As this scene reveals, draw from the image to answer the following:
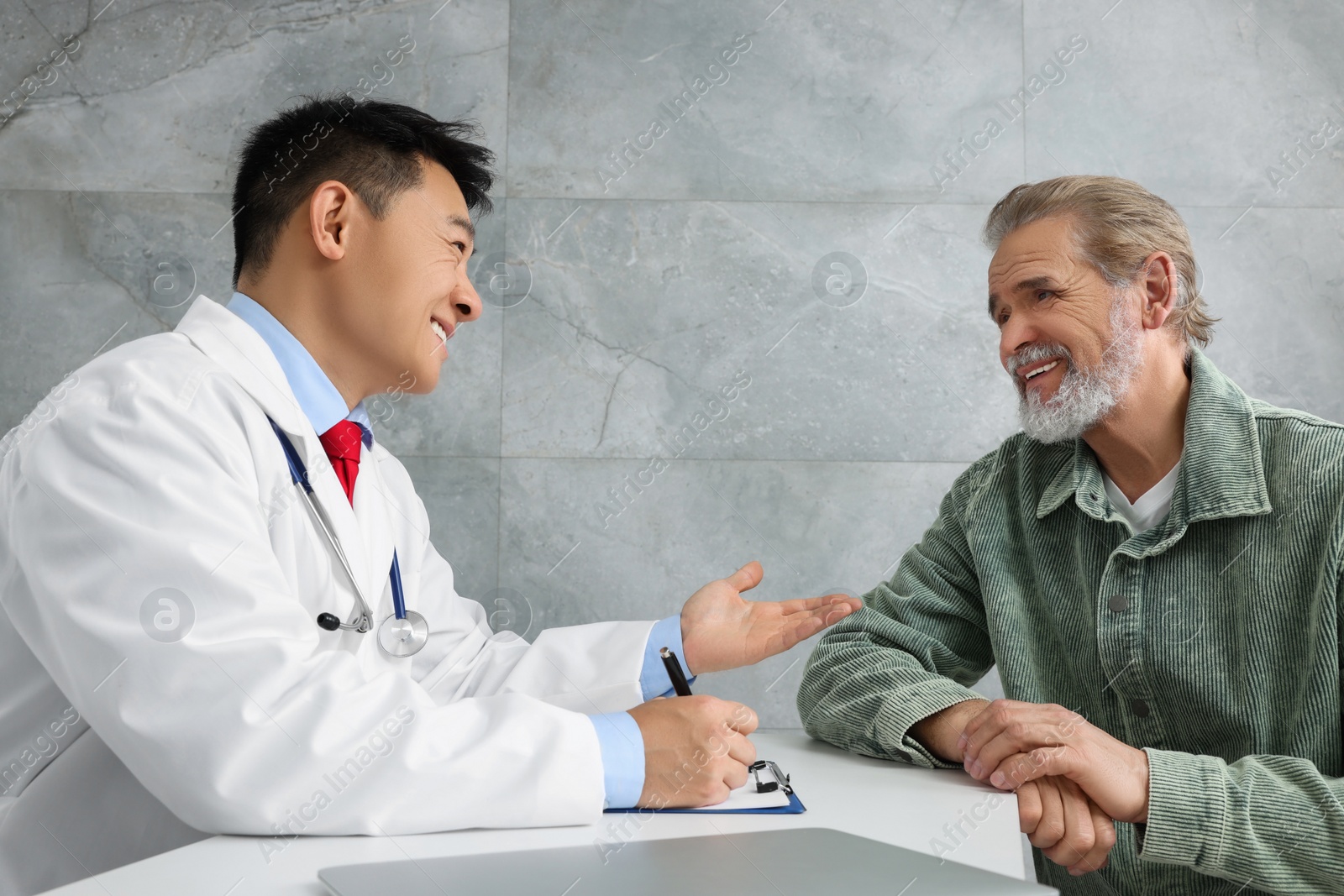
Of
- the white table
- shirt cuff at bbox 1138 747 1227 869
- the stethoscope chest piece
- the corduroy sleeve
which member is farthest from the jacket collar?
the stethoscope chest piece

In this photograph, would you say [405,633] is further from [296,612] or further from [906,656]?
[906,656]

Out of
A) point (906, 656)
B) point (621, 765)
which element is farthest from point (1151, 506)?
point (621, 765)

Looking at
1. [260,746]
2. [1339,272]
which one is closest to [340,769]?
[260,746]

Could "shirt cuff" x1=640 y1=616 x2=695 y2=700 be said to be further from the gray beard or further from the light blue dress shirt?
the gray beard

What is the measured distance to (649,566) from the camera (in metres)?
2.53

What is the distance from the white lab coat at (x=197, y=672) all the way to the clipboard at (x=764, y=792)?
105mm

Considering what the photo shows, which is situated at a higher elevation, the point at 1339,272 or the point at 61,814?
the point at 1339,272

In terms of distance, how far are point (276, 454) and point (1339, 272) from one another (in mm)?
2570

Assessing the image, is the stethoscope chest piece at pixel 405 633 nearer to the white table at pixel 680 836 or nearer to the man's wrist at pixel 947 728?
the white table at pixel 680 836

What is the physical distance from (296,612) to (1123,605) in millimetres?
1049

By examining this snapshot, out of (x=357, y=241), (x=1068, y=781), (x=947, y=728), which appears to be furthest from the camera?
(x=357, y=241)

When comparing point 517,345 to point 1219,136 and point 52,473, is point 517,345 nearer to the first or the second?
point 52,473

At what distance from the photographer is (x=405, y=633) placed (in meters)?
1.22

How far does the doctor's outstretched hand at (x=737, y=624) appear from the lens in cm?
131
